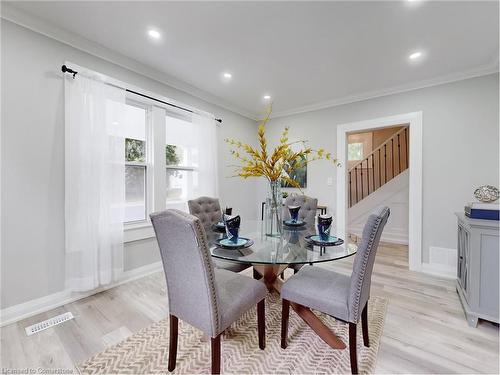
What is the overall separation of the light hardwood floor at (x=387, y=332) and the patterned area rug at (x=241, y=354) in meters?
0.11

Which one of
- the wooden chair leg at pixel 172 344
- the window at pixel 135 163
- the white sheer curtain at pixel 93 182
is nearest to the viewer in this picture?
the wooden chair leg at pixel 172 344

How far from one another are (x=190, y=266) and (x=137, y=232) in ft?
6.15

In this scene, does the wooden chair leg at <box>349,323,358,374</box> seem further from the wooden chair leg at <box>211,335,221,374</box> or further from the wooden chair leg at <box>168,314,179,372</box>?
the wooden chair leg at <box>168,314,179,372</box>

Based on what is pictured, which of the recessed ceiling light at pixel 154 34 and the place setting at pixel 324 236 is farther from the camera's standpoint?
the recessed ceiling light at pixel 154 34

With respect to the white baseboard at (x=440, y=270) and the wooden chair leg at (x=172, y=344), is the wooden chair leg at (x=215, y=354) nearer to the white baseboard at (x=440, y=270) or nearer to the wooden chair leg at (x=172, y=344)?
the wooden chair leg at (x=172, y=344)

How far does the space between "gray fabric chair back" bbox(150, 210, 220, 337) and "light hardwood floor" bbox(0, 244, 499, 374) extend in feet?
2.93

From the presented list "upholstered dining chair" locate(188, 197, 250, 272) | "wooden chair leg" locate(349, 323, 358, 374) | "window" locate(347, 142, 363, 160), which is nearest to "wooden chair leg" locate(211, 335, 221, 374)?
"wooden chair leg" locate(349, 323, 358, 374)

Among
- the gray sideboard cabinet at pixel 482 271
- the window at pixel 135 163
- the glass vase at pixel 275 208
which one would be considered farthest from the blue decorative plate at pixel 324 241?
the window at pixel 135 163

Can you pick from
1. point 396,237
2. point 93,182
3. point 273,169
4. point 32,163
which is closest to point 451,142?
point 396,237

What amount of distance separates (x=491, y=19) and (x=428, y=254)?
2.57 metres

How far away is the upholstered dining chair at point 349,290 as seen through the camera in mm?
1308

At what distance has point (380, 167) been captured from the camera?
5.53m

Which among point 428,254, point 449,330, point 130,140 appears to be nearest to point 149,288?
point 130,140

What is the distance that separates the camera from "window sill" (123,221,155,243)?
266 centimetres
